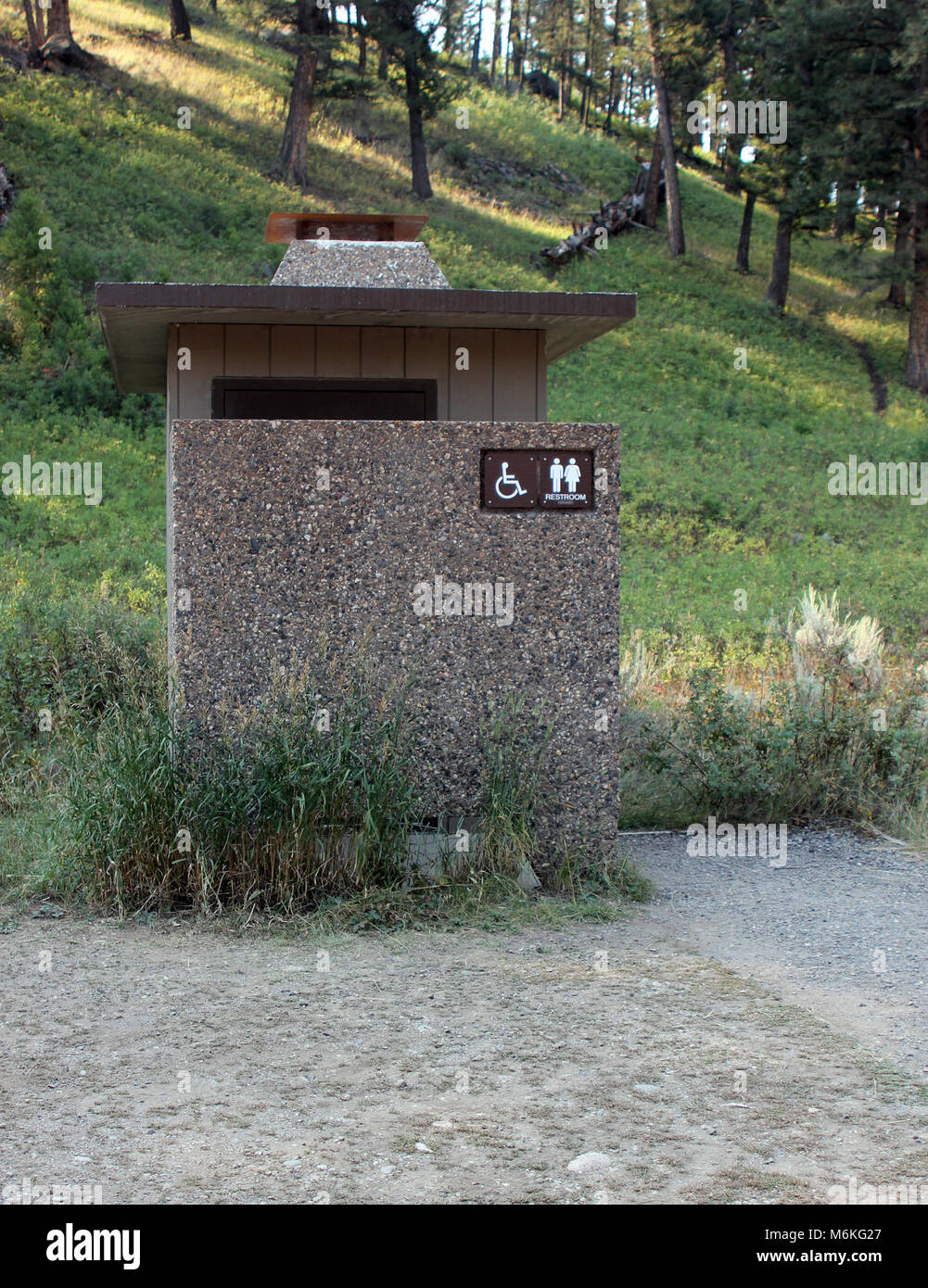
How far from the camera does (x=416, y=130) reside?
33781mm

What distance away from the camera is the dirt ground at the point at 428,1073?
301cm

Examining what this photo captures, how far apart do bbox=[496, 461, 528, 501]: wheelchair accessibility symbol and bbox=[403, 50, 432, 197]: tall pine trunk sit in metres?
30.3

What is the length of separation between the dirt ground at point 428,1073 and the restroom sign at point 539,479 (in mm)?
2098

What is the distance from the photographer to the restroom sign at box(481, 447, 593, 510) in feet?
19.2

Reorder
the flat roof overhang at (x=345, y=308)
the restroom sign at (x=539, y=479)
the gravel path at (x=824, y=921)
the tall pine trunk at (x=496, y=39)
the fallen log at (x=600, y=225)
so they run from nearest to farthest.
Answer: the gravel path at (x=824, y=921) → the flat roof overhang at (x=345, y=308) → the restroom sign at (x=539, y=479) → the fallen log at (x=600, y=225) → the tall pine trunk at (x=496, y=39)

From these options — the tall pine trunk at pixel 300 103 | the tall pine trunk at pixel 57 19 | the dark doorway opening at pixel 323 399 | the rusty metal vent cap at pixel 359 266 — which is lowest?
the dark doorway opening at pixel 323 399

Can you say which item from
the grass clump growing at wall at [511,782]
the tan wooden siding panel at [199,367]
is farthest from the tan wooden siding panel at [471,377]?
the grass clump growing at wall at [511,782]

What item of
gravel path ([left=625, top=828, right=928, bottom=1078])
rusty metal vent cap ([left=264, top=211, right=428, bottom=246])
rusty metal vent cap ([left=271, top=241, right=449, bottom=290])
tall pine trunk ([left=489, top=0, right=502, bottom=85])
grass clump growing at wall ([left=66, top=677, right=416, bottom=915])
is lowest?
gravel path ([left=625, top=828, right=928, bottom=1078])

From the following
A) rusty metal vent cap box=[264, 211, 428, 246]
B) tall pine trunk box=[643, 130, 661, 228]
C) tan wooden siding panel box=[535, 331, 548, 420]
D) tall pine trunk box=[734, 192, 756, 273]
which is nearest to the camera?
tan wooden siding panel box=[535, 331, 548, 420]

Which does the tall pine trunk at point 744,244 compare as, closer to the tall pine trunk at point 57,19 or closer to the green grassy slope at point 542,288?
the green grassy slope at point 542,288

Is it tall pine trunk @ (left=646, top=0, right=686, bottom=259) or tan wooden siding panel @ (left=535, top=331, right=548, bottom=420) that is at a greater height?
tall pine trunk @ (left=646, top=0, right=686, bottom=259)

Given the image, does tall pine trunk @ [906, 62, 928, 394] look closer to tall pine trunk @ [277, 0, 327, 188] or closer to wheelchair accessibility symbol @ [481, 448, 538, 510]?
tall pine trunk @ [277, 0, 327, 188]

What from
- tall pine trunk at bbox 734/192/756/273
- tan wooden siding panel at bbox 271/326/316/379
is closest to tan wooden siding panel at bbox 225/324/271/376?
tan wooden siding panel at bbox 271/326/316/379
